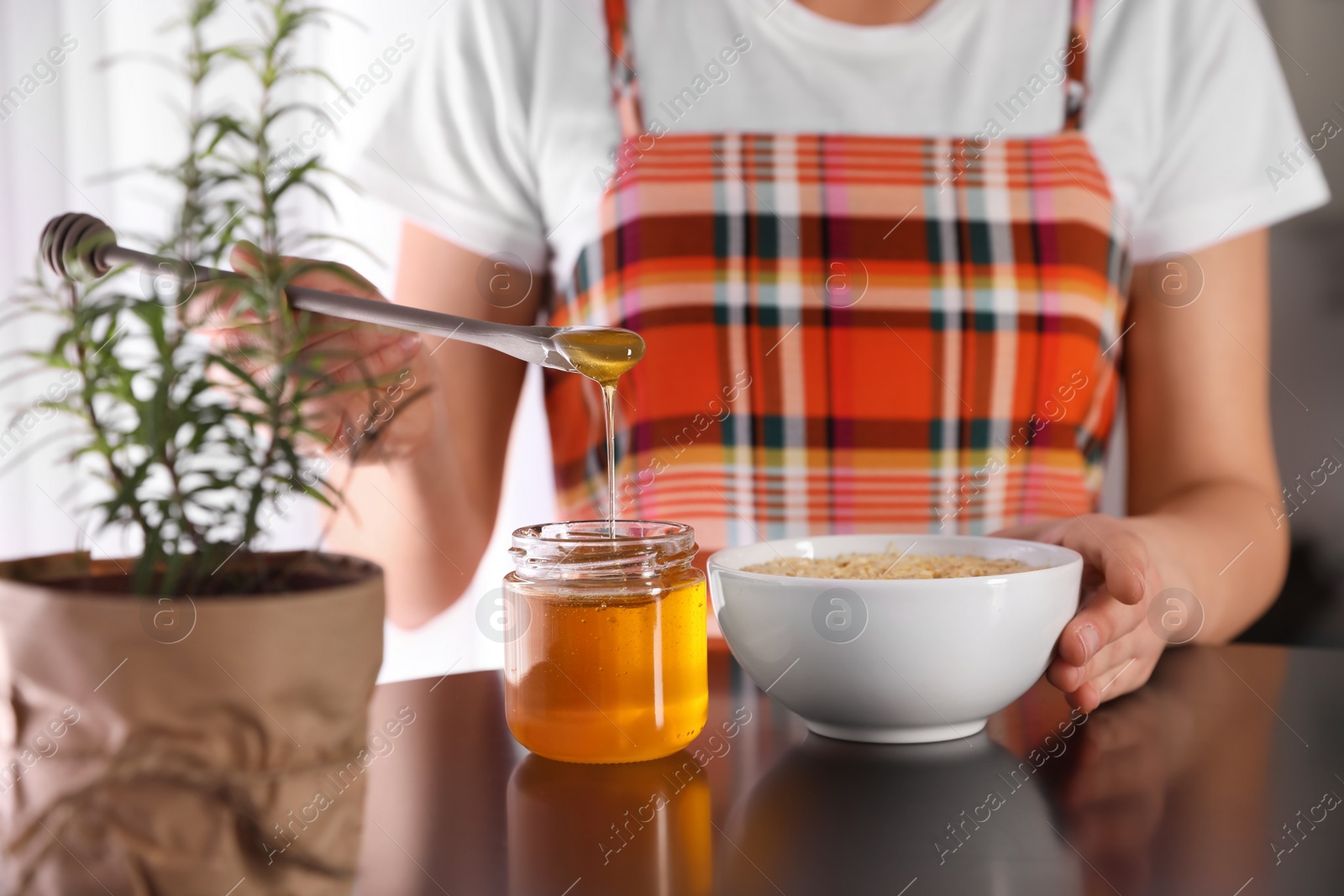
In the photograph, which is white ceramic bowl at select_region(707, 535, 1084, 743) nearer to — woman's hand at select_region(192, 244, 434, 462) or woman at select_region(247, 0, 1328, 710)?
woman's hand at select_region(192, 244, 434, 462)

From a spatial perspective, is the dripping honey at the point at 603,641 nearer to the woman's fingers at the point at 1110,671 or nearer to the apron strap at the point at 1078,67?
the woman's fingers at the point at 1110,671

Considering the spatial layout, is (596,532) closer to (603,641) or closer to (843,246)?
(603,641)

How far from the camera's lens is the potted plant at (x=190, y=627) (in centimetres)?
28

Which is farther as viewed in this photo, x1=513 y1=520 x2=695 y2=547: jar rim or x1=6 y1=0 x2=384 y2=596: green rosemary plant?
x1=513 y1=520 x2=695 y2=547: jar rim

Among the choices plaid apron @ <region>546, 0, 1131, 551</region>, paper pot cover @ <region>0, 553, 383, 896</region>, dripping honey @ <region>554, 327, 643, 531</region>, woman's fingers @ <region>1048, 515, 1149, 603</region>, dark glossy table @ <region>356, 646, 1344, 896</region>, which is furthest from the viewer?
plaid apron @ <region>546, 0, 1131, 551</region>

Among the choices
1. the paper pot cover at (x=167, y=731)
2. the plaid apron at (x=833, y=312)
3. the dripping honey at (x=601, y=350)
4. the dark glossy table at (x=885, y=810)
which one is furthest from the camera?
the plaid apron at (x=833, y=312)

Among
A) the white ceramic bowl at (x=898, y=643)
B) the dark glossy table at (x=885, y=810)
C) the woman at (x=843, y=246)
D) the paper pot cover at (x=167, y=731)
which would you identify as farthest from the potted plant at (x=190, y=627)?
the woman at (x=843, y=246)

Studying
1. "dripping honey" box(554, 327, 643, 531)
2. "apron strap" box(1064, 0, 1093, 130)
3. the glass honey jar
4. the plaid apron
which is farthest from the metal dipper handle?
"apron strap" box(1064, 0, 1093, 130)

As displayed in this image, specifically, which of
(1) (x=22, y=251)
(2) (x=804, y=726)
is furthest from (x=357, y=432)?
(1) (x=22, y=251)

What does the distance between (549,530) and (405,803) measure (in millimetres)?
152

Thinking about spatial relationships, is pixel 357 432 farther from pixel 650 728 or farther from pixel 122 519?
pixel 650 728

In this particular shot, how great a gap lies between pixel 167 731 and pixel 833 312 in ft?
3.11

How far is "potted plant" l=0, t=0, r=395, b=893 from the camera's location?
0.28m

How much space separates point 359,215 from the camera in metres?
1.60
